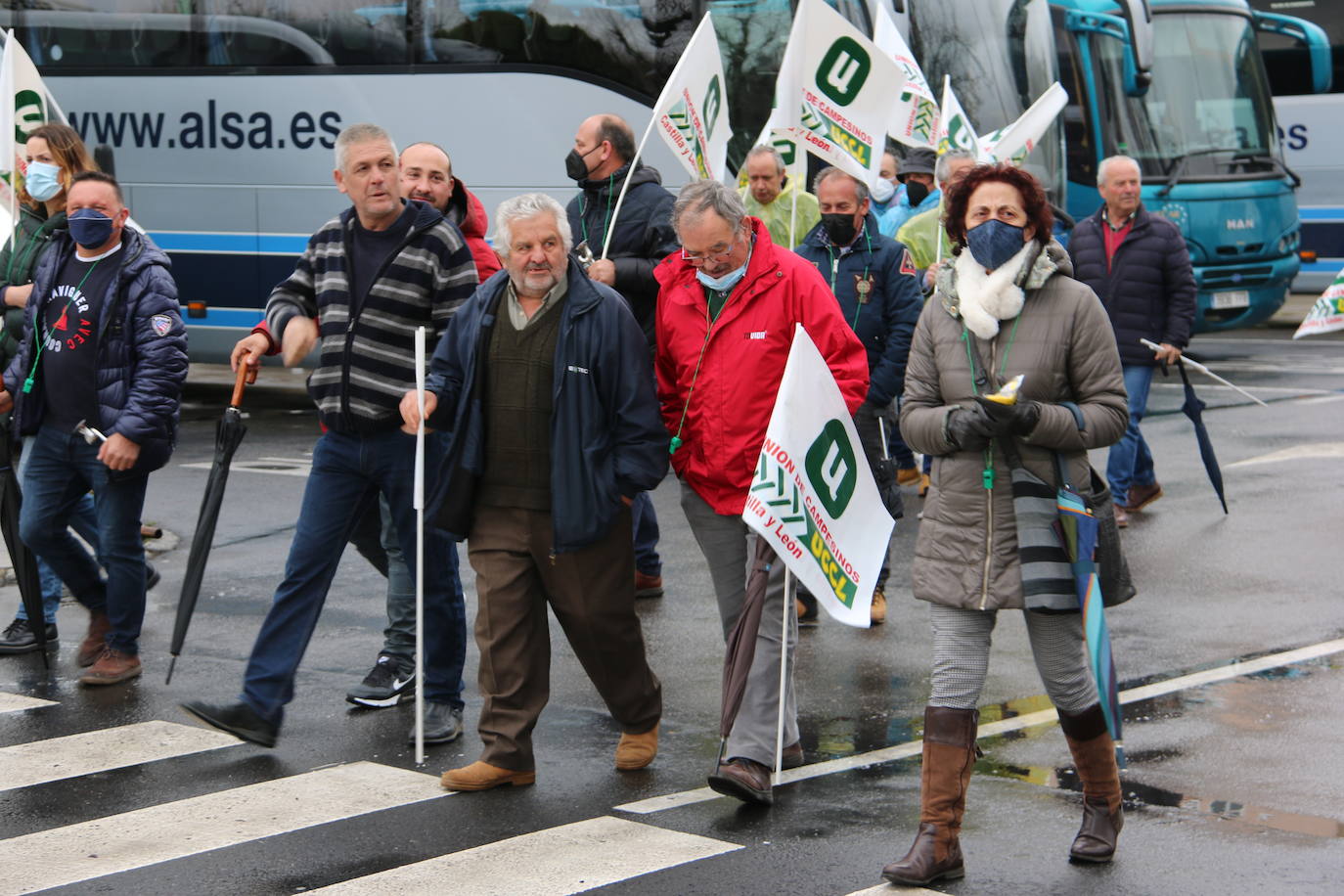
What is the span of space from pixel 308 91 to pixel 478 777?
1092 cm

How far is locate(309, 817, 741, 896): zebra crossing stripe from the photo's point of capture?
514 cm

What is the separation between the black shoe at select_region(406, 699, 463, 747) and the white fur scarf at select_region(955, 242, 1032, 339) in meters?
2.39

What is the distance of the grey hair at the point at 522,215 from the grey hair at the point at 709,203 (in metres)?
0.36

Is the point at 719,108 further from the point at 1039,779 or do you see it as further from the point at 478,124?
the point at 478,124

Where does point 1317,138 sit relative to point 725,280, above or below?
below

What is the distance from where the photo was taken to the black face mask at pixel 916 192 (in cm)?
1213

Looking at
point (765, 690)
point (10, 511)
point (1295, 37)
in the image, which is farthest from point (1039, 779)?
point (1295, 37)

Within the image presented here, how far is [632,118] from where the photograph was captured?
48.5 ft

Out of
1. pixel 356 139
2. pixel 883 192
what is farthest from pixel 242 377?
pixel 883 192

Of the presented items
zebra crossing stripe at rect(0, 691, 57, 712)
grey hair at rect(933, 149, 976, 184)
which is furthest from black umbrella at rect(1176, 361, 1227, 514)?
zebra crossing stripe at rect(0, 691, 57, 712)

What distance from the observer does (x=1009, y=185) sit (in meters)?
5.37

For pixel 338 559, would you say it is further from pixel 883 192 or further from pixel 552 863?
pixel 883 192

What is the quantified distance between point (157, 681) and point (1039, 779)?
3388 millimetres

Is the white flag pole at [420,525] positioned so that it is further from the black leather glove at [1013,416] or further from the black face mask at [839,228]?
the black face mask at [839,228]
